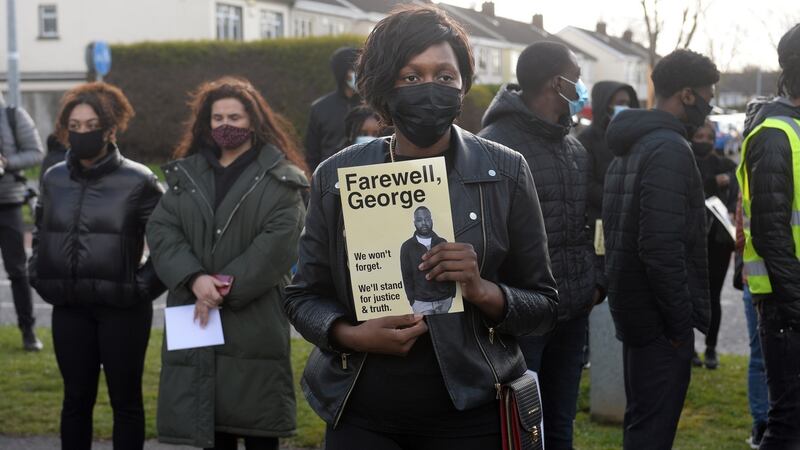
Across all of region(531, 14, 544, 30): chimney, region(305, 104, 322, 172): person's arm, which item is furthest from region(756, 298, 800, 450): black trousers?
region(305, 104, 322, 172): person's arm

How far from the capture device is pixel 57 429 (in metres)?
6.55

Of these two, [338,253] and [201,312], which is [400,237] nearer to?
[338,253]

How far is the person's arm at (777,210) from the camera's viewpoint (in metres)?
4.26

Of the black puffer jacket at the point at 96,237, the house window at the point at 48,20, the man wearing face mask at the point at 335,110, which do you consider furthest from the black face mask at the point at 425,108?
the house window at the point at 48,20

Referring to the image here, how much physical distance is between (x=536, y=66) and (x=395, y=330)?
252cm

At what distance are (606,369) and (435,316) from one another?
3.94 metres

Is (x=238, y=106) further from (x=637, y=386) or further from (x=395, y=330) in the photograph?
(x=395, y=330)

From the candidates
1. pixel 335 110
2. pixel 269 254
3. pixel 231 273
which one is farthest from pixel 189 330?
pixel 335 110

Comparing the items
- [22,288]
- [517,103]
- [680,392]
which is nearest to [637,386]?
[680,392]

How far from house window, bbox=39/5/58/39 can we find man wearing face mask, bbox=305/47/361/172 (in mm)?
35306

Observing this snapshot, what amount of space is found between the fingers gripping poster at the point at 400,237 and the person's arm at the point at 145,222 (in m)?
2.67

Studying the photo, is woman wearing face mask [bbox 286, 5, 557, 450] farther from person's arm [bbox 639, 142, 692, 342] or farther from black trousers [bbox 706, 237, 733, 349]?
black trousers [bbox 706, 237, 733, 349]

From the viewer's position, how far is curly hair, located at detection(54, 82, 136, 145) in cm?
550

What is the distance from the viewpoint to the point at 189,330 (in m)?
4.90
